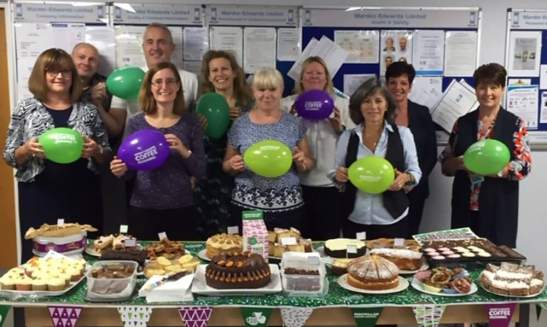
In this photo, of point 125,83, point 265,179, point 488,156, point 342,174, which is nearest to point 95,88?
point 125,83

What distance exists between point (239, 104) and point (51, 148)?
115 centimetres

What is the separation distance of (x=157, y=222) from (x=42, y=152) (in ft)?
2.15

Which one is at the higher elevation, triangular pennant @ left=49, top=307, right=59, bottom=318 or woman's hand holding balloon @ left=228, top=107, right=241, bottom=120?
woman's hand holding balloon @ left=228, top=107, right=241, bottom=120

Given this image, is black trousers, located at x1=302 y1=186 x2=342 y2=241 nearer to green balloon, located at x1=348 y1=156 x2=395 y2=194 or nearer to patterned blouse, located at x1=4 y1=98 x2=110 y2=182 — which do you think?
green balloon, located at x1=348 y1=156 x2=395 y2=194

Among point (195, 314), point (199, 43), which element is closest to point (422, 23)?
point (199, 43)

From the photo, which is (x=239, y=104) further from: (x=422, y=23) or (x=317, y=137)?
(x=422, y=23)

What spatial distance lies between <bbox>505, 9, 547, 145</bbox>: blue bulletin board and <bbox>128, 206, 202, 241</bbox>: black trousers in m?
2.53

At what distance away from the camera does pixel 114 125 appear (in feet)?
11.0

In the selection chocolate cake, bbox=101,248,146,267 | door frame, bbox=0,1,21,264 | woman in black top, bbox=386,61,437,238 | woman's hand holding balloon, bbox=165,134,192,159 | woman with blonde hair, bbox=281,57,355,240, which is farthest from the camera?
door frame, bbox=0,1,21,264

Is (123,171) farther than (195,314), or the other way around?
(123,171)

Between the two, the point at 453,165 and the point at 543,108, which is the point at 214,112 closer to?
the point at 453,165

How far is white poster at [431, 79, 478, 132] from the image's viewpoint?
12.9 ft

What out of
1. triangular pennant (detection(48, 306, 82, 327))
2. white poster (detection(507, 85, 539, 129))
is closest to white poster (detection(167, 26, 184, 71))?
triangular pennant (detection(48, 306, 82, 327))

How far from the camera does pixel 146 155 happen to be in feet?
8.54
